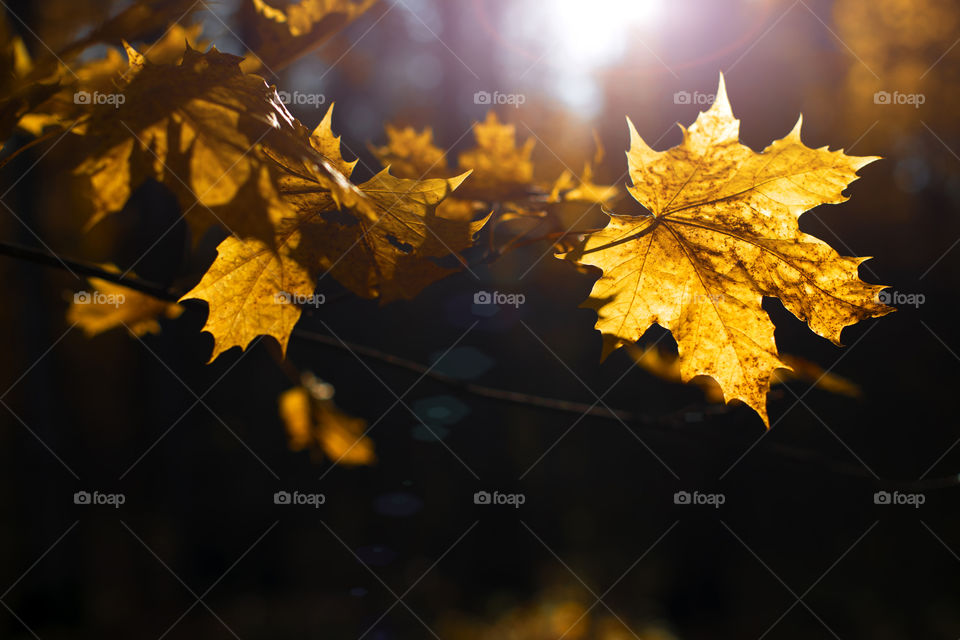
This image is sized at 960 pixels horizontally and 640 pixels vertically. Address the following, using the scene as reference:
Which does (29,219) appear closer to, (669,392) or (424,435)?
(424,435)

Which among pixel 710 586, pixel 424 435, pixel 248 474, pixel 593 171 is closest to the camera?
pixel 593 171

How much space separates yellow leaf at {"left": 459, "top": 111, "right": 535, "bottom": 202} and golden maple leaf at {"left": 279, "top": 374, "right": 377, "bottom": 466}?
100 centimetres

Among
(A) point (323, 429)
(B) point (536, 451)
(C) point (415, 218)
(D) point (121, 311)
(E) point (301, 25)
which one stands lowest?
(A) point (323, 429)

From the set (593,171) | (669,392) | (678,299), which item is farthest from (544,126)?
(678,299)

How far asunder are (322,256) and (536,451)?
10.2 meters

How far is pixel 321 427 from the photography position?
2.03 metres

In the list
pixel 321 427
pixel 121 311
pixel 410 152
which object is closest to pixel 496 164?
pixel 410 152

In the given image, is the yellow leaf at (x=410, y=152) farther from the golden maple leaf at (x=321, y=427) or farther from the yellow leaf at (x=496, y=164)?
the golden maple leaf at (x=321, y=427)

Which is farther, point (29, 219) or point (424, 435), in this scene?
point (29, 219)

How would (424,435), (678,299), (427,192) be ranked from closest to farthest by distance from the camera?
1. (427,192)
2. (678,299)
3. (424,435)

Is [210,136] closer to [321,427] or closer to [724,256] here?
[724,256]

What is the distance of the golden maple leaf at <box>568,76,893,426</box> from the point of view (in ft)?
3.15

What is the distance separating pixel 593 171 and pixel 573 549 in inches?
371

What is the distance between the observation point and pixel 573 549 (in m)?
9.66
